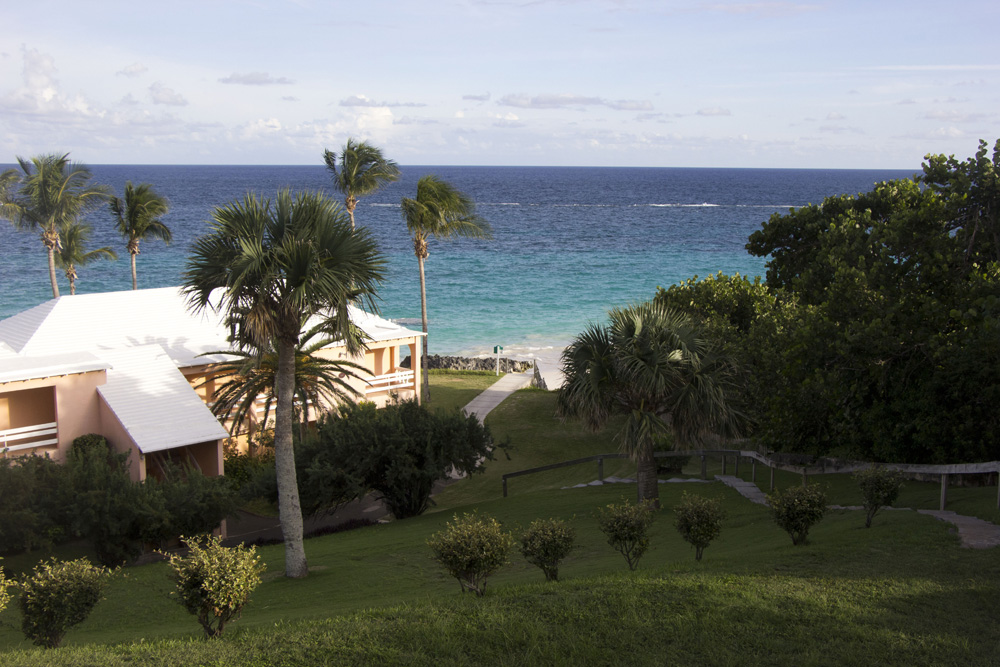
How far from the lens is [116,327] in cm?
2539

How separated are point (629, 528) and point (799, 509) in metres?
2.50

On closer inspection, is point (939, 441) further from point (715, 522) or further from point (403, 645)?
point (403, 645)

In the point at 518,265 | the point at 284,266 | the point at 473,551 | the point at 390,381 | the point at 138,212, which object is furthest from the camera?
the point at 518,265

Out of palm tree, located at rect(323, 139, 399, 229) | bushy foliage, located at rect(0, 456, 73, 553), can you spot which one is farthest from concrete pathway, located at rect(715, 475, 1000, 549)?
palm tree, located at rect(323, 139, 399, 229)

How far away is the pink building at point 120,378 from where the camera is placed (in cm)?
1969

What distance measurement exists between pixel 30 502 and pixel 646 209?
144 meters

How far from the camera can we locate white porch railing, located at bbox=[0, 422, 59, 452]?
62.7 ft

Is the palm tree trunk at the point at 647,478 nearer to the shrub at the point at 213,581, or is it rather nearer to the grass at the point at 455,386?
the shrub at the point at 213,581

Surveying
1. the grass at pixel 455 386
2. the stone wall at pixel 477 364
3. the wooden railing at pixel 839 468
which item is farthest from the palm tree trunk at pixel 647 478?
the stone wall at pixel 477 364

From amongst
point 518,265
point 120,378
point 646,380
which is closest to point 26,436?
point 120,378

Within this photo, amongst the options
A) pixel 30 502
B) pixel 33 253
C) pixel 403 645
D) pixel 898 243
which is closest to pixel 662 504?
pixel 898 243

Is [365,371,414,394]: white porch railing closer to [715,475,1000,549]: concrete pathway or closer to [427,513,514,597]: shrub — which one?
[715,475,1000,549]: concrete pathway

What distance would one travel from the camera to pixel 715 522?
423 inches

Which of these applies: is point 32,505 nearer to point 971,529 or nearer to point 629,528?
point 629,528
